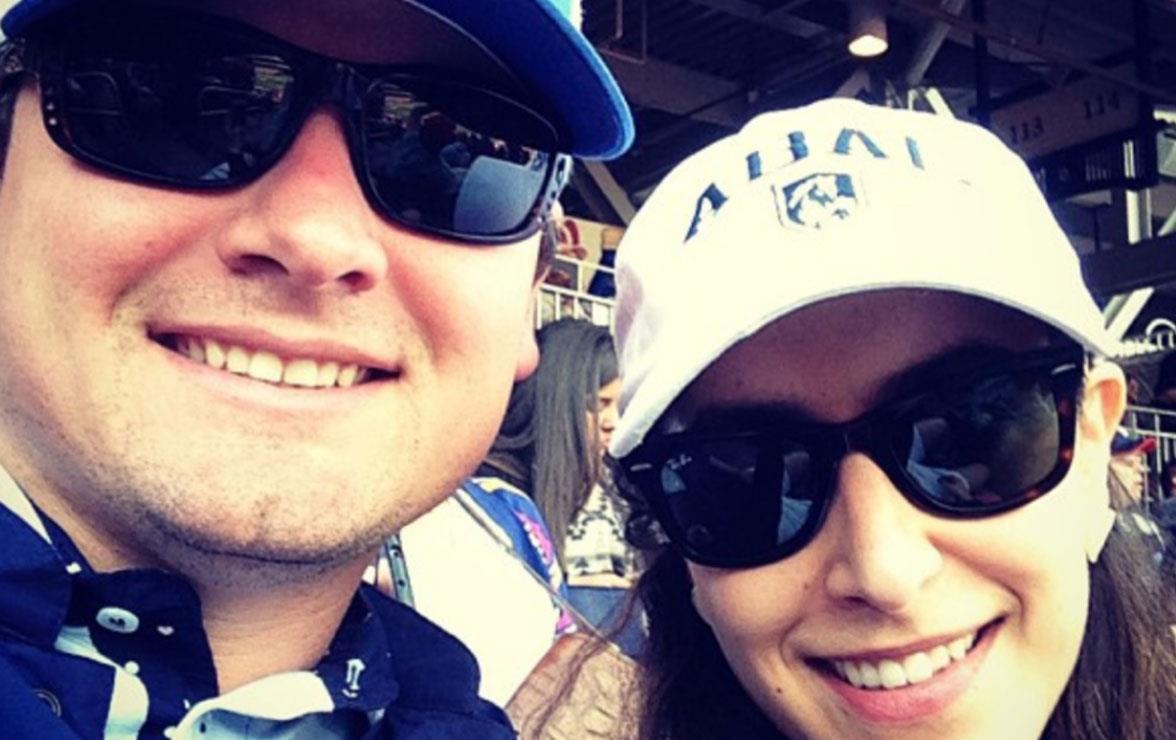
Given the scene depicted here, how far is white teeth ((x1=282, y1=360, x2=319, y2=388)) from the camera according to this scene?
1.28 meters

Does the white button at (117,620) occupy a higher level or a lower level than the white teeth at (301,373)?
lower

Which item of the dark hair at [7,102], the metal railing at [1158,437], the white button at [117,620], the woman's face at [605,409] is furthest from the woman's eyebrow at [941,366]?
the metal railing at [1158,437]

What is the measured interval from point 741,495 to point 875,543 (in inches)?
6.3

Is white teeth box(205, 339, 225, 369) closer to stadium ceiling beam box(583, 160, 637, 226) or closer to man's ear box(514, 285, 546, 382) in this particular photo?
man's ear box(514, 285, 546, 382)

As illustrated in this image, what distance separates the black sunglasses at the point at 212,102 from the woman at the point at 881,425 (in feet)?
1.16

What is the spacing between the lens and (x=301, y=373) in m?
1.28

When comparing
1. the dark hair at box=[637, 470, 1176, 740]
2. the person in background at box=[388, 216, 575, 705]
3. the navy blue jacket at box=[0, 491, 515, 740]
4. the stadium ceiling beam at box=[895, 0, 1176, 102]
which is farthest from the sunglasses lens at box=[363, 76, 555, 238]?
the stadium ceiling beam at box=[895, 0, 1176, 102]

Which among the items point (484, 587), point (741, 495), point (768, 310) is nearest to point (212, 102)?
point (768, 310)

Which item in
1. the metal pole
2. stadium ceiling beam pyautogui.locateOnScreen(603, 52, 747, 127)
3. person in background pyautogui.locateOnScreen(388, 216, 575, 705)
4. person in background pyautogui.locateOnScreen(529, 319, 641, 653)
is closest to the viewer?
person in background pyautogui.locateOnScreen(388, 216, 575, 705)

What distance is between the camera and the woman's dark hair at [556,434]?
132 inches

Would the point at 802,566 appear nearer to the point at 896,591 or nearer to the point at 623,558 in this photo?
the point at 896,591

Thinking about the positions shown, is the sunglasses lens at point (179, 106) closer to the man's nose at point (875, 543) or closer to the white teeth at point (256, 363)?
the white teeth at point (256, 363)

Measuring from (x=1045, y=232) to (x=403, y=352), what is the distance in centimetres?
73

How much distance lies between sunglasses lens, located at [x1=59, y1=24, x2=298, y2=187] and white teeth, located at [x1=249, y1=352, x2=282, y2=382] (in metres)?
0.17
